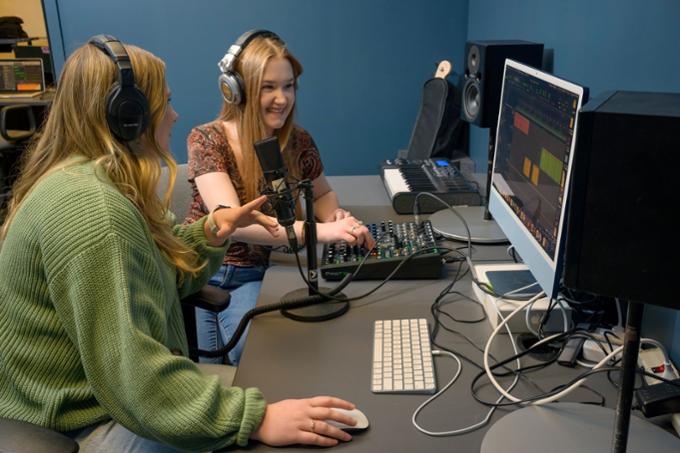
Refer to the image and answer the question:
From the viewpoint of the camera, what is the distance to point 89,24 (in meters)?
3.28

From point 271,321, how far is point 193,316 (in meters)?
0.32

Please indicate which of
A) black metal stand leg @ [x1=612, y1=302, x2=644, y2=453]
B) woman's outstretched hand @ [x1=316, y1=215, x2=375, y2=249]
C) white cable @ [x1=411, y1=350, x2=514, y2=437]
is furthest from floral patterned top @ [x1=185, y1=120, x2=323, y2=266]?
black metal stand leg @ [x1=612, y1=302, x2=644, y2=453]

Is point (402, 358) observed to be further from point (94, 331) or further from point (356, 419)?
point (94, 331)

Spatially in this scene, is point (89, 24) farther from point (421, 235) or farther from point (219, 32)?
point (421, 235)

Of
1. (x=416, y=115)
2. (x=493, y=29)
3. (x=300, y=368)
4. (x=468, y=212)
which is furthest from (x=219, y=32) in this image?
(x=300, y=368)

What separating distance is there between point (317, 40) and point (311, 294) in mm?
2217

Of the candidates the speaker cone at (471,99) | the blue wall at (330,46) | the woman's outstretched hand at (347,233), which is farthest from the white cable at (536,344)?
the blue wall at (330,46)

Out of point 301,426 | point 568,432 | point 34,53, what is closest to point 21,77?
point 34,53

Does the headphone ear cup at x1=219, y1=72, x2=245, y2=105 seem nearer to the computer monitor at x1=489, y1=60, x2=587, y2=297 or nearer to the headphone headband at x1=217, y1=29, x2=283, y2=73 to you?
the headphone headband at x1=217, y1=29, x2=283, y2=73

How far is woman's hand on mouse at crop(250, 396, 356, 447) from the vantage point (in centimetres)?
90

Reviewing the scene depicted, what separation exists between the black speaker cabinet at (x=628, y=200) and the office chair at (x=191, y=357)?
746 millimetres

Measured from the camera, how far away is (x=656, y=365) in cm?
107

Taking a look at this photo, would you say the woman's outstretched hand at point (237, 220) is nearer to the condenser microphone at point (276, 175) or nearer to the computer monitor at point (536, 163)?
the condenser microphone at point (276, 175)

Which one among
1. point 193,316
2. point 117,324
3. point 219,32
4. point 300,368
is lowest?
point 193,316
